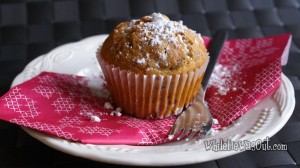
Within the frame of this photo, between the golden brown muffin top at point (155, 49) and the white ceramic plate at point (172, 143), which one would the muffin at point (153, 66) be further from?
the white ceramic plate at point (172, 143)

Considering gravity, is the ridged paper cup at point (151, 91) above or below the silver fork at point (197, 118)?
above

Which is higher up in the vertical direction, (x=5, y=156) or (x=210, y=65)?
(x=210, y=65)

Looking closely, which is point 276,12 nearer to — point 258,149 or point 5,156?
point 258,149

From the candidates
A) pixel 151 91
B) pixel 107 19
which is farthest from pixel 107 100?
pixel 107 19

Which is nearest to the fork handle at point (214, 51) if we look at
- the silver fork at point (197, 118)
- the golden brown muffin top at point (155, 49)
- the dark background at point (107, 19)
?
the silver fork at point (197, 118)

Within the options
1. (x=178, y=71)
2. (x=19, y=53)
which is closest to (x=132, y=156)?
(x=178, y=71)

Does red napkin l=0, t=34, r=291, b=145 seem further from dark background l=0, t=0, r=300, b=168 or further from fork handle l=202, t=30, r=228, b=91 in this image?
dark background l=0, t=0, r=300, b=168
